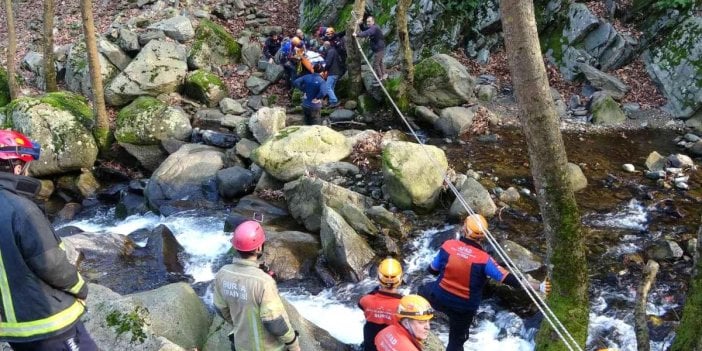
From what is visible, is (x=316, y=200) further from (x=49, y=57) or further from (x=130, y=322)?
(x=49, y=57)

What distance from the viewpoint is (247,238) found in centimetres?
473

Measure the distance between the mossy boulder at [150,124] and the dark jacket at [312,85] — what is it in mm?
3831

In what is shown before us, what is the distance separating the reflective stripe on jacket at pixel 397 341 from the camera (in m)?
4.35

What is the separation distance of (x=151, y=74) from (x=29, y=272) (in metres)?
15.2

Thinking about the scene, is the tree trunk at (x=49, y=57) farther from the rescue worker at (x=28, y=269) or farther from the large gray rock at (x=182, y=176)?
the rescue worker at (x=28, y=269)

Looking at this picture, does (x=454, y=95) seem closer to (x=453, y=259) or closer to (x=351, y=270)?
(x=351, y=270)

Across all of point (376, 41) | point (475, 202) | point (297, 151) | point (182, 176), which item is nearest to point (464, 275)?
point (475, 202)

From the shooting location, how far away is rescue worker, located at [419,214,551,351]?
6.66 meters

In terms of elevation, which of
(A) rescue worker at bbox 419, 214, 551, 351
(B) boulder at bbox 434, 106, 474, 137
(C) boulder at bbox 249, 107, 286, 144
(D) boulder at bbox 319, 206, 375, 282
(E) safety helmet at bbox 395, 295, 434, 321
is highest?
(E) safety helmet at bbox 395, 295, 434, 321

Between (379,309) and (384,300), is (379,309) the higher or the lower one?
the lower one

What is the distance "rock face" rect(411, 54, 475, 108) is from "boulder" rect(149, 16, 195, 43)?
905 centimetres

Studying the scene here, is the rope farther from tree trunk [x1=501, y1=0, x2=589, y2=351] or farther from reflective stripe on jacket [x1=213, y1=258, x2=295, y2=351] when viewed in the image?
reflective stripe on jacket [x1=213, y1=258, x2=295, y2=351]

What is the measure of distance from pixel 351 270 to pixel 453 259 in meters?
3.23

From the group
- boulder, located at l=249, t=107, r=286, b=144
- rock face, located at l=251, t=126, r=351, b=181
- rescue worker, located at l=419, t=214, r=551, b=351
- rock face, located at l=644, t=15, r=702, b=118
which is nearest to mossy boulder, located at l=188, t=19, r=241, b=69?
boulder, located at l=249, t=107, r=286, b=144
